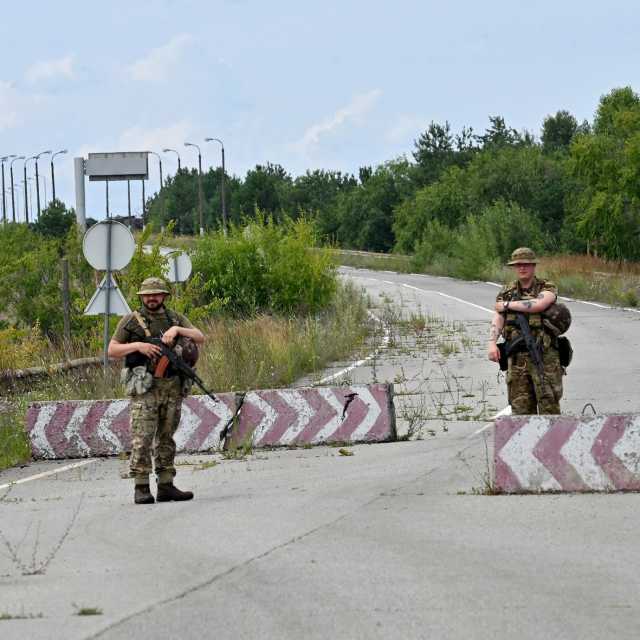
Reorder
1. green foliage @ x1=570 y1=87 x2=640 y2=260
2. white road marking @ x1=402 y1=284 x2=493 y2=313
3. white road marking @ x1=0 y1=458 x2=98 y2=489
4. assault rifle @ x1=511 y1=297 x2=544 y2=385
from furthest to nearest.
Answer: green foliage @ x1=570 y1=87 x2=640 y2=260
white road marking @ x1=402 y1=284 x2=493 y2=313
white road marking @ x1=0 y1=458 x2=98 y2=489
assault rifle @ x1=511 y1=297 x2=544 y2=385

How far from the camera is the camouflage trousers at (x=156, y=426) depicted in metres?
12.0

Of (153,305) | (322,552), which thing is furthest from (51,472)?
(322,552)

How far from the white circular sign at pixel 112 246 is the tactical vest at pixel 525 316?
8.38 meters

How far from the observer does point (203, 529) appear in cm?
1045

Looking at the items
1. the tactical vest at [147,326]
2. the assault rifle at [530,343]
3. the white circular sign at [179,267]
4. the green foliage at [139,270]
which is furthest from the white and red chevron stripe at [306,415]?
the white circular sign at [179,267]

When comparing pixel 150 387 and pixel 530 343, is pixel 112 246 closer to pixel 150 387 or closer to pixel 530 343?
pixel 150 387

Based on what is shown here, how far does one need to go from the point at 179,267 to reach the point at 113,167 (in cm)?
1787

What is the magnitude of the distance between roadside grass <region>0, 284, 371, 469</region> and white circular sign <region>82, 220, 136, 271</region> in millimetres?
1511

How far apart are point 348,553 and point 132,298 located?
2234 centimetres

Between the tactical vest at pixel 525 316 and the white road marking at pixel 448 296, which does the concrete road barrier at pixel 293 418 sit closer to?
the tactical vest at pixel 525 316

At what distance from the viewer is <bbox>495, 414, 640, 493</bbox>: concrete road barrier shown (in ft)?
37.9

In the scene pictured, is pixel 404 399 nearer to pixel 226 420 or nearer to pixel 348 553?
pixel 226 420

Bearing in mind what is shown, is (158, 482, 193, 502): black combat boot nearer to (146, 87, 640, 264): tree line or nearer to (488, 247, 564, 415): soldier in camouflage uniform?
(488, 247, 564, 415): soldier in camouflage uniform

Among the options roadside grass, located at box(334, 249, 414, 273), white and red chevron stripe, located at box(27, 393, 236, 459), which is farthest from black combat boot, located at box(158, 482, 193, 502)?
roadside grass, located at box(334, 249, 414, 273)
